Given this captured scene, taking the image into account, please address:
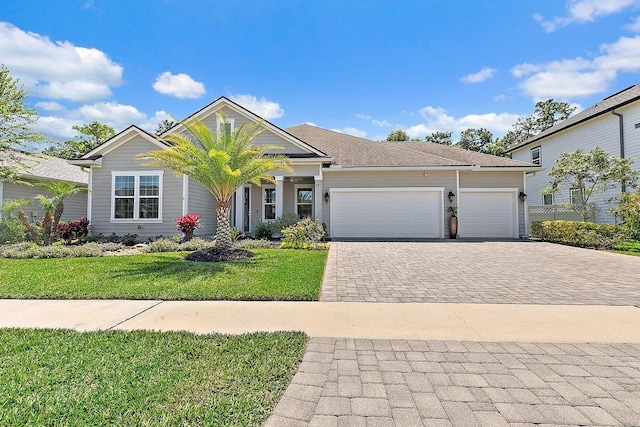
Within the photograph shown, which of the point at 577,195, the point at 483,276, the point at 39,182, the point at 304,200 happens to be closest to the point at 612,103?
the point at 577,195

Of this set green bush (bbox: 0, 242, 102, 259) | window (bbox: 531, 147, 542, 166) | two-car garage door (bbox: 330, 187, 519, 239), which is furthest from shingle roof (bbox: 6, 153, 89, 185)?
window (bbox: 531, 147, 542, 166)

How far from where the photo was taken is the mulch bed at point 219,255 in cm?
879

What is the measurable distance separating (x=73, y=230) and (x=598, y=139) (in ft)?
89.0

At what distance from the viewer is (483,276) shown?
23.1ft

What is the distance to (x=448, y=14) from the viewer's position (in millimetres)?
11062

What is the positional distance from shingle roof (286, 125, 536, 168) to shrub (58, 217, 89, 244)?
1131 cm

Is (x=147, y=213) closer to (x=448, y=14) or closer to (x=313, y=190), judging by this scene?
(x=313, y=190)

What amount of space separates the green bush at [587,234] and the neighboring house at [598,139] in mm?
3330

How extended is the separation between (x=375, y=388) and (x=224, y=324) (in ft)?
7.62

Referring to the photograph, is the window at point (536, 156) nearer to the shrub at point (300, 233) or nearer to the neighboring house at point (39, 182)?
the shrub at point (300, 233)

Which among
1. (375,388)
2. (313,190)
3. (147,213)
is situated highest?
(313,190)

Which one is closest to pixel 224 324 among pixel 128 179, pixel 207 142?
pixel 207 142

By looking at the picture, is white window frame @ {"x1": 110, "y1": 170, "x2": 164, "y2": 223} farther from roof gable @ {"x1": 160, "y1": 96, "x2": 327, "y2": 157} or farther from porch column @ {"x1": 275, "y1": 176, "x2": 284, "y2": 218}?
porch column @ {"x1": 275, "y1": 176, "x2": 284, "y2": 218}

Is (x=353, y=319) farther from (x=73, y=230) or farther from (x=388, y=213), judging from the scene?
(x=73, y=230)
